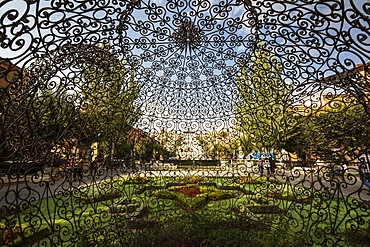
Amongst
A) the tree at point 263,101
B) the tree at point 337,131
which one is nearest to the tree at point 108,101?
the tree at point 263,101

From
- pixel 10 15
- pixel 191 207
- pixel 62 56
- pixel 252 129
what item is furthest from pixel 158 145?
pixel 10 15

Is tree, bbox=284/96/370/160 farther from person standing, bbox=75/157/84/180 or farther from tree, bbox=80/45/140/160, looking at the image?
person standing, bbox=75/157/84/180

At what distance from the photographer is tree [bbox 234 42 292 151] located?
10.5ft

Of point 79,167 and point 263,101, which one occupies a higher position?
point 263,101

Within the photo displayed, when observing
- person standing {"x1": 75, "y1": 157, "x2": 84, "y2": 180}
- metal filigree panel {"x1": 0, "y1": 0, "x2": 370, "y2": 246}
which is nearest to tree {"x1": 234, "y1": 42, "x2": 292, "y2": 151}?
metal filigree panel {"x1": 0, "y1": 0, "x2": 370, "y2": 246}

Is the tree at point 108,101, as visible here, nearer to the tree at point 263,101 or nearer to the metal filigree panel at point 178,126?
the metal filigree panel at point 178,126

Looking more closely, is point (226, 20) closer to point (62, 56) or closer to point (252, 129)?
point (252, 129)

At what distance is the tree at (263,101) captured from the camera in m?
3.19

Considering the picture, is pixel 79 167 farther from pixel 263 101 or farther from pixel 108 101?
pixel 263 101

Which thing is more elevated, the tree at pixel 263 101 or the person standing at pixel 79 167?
the tree at pixel 263 101

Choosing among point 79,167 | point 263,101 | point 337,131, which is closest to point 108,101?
point 79,167

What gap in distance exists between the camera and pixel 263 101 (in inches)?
149

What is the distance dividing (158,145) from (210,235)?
2.46 meters

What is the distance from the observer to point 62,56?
2.65 meters
